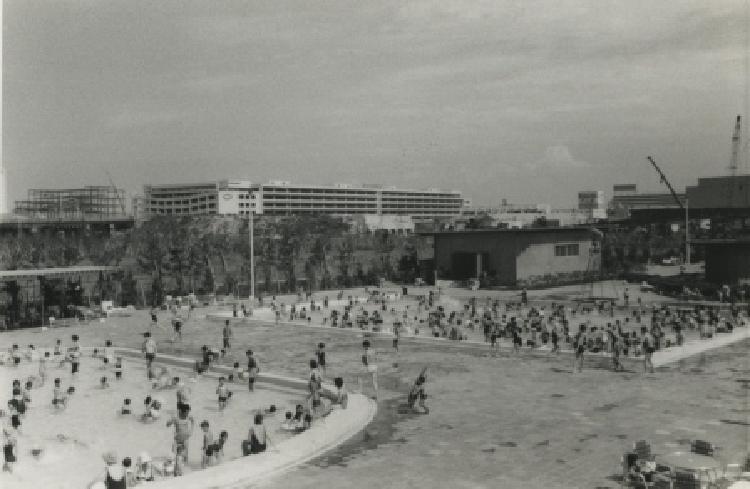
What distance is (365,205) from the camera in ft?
554

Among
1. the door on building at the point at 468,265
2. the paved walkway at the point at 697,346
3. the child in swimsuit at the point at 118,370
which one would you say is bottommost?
the child in swimsuit at the point at 118,370

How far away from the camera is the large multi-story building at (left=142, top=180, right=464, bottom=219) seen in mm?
142875

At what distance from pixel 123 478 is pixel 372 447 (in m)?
5.53

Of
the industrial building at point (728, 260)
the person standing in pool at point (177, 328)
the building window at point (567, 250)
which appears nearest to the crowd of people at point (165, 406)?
the person standing in pool at point (177, 328)

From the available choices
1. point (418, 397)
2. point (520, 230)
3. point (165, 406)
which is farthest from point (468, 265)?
point (418, 397)

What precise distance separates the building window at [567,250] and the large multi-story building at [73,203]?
78.8 m

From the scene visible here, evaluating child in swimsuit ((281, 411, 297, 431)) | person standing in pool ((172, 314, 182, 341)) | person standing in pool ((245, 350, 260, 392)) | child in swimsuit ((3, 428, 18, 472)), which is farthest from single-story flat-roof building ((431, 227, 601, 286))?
child in swimsuit ((3, 428, 18, 472))

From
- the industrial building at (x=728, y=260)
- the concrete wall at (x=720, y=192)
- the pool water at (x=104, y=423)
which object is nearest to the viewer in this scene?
the pool water at (x=104, y=423)

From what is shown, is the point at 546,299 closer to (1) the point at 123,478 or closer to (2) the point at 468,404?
(2) the point at 468,404

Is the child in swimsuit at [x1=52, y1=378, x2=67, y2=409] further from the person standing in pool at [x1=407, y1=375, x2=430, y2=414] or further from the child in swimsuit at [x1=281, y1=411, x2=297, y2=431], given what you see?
the person standing in pool at [x1=407, y1=375, x2=430, y2=414]

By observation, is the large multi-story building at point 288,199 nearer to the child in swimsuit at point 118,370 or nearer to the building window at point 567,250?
the building window at point 567,250

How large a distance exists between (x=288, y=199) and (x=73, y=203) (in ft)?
148

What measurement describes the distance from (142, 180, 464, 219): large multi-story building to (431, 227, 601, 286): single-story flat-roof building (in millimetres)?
75238

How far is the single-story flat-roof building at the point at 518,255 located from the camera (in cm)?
5653
